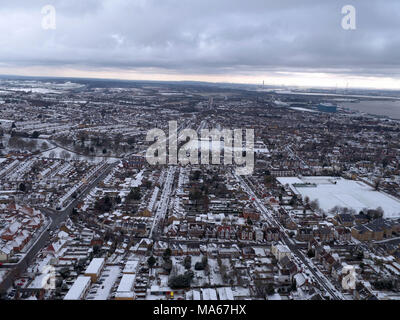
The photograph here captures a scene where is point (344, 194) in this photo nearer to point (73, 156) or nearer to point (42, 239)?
point (42, 239)

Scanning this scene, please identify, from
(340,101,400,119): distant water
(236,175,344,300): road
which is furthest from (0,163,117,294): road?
(340,101,400,119): distant water

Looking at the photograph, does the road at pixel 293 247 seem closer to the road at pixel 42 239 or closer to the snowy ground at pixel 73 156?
the road at pixel 42 239

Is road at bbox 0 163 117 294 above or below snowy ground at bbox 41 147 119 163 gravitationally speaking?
below

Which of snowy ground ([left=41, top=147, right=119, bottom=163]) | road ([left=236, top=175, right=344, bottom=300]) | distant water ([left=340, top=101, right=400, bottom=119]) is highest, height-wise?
distant water ([left=340, top=101, right=400, bottom=119])

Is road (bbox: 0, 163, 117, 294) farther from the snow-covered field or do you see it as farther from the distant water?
the distant water

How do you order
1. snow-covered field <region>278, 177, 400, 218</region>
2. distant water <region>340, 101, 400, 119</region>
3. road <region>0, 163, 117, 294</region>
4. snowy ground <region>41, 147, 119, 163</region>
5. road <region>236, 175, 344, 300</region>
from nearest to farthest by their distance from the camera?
road <region>0, 163, 117, 294</region>
road <region>236, 175, 344, 300</region>
snow-covered field <region>278, 177, 400, 218</region>
snowy ground <region>41, 147, 119, 163</region>
distant water <region>340, 101, 400, 119</region>
